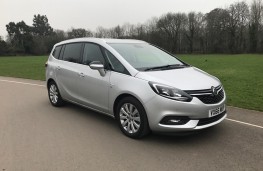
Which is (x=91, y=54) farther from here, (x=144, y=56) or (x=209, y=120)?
(x=209, y=120)

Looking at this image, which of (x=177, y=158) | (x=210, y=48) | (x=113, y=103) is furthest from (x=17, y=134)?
(x=210, y=48)

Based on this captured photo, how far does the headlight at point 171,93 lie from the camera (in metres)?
4.79

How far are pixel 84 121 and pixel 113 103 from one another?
1.24 metres

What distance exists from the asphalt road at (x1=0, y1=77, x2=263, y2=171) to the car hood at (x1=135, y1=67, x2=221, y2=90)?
3.25 feet

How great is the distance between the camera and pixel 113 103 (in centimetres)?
568

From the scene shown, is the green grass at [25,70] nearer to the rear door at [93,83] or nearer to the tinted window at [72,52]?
the tinted window at [72,52]

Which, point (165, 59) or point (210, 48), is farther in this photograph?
point (210, 48)

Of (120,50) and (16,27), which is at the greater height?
(16,27)

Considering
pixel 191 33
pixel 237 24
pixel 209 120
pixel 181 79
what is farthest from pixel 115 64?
pixel 191 33

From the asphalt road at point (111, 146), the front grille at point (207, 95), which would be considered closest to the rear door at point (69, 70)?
the asphalt road at point (111, 146)

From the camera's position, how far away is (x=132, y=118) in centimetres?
534

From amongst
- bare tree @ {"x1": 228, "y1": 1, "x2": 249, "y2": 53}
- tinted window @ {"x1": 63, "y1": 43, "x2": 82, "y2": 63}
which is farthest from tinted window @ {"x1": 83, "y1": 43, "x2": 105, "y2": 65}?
bare tree @ {"x1": 228, "y1": 1, "x2": 249, "y2": 53}

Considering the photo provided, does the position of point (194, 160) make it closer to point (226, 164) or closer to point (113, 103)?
point (226, 164)

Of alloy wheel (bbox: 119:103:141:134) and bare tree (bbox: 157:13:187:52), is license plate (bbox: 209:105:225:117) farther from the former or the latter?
bare tree (bbox: 157:13:187:52)
